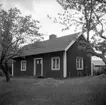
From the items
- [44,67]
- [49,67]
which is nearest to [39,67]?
[44,67]

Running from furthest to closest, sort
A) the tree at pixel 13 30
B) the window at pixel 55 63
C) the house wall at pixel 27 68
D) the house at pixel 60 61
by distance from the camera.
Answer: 1. the house wall at pixel 27 68
2. the window at pixel 55 63
3. the house at pixel 60 61
4. the tree at pixel 13 30

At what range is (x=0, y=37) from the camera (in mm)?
10461

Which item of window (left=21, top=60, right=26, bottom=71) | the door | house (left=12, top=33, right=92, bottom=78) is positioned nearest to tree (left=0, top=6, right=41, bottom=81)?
house (left=12, top=33, right=92, bottom=78)

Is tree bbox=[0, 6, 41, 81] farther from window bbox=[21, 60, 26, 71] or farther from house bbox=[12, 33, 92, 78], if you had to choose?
window bbox=[21, 60, 26, 71]

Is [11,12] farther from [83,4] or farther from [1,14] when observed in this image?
[83,4]

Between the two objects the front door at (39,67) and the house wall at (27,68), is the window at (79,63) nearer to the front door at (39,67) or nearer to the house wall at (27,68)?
the front door at (39,67)

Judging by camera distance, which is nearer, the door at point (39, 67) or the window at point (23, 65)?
the door at point (39, 67)

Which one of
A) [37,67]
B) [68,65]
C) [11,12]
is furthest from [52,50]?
[11,12]

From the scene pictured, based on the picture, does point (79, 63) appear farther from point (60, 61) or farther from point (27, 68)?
point (27, 68)

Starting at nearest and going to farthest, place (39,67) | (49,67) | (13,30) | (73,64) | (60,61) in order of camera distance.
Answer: (13,30) < (60,61) < (73,64) < (49,67) < (39,67)

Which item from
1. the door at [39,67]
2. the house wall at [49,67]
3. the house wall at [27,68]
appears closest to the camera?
the house wall at [49,67]

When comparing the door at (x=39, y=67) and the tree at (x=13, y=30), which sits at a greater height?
the tree at (x=13, y=30)

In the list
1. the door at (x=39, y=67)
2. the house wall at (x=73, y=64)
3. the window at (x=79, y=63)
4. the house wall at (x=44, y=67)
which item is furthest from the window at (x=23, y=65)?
the window at (x=79, y=63)

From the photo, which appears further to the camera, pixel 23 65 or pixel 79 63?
pixel 23 65
